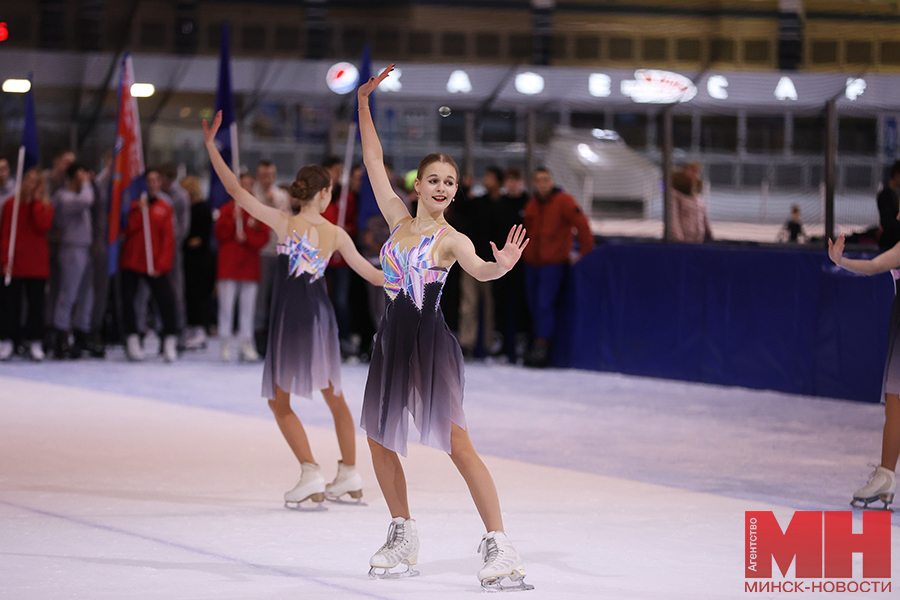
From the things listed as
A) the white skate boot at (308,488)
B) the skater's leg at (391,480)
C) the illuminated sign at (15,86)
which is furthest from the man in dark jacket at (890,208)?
the illuminated sign at (15,86)

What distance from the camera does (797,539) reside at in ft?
16.9

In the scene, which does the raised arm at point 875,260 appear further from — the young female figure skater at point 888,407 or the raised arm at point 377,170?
the raised arm at point 377,170

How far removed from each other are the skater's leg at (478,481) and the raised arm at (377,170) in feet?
2.87

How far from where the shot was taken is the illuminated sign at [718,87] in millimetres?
12039

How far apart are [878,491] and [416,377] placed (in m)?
2.61

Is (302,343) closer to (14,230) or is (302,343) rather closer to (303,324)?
(303,324)

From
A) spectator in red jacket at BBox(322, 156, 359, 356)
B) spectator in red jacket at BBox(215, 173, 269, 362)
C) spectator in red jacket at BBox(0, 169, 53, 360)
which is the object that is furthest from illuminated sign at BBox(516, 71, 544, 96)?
spectator in red jacket at BBox(0, 169, 53, 360)

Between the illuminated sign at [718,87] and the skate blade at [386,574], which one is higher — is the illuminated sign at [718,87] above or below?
above

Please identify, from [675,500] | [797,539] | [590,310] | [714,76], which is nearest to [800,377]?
[590,310]

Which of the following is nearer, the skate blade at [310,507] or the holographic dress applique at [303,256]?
the skate blade at [310,507]

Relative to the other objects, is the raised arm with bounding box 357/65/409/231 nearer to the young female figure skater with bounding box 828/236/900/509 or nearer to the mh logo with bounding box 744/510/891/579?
the mh logo with bounding box 744/510/891/579

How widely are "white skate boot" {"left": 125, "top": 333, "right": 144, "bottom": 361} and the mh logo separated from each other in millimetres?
7998

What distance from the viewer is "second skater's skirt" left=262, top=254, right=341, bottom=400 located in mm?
5941

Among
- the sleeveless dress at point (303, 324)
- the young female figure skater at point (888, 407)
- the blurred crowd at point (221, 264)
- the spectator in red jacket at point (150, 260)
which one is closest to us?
the young female figure skater at point (888, 407)
